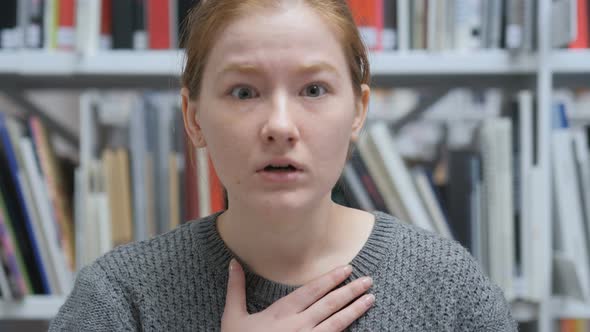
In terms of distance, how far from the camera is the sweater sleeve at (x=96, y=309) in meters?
0.77

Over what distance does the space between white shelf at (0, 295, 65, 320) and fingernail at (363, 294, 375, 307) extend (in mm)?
710

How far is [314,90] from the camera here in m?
0.70

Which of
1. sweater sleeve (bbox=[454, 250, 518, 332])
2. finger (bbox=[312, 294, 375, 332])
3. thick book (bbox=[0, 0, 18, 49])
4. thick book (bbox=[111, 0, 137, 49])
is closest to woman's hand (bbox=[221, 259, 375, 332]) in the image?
finger (bbox=[312, 294, 375, 332])

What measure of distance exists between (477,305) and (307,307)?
23 centimetres

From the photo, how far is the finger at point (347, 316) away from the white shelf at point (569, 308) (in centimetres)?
59

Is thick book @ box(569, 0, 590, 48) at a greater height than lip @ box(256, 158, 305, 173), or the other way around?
thick book @ box(569, 0, 590, 48)

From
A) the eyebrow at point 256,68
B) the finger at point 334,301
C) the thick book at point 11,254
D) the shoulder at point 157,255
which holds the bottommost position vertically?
the thick book at point 11,254

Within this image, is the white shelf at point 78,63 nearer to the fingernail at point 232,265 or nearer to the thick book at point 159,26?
the thick book at point 159,26

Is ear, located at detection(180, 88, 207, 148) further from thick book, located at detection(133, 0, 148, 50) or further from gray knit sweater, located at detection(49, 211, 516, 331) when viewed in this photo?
thick book, located at detection(133, 0, 148, 50)

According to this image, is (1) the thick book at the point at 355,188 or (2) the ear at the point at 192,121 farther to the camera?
(1) the thick book at the point at 355,188

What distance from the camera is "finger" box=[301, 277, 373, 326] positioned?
0.73 metres

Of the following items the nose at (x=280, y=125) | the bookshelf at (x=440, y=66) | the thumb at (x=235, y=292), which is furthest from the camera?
the bookshelf at (x=440, y=66)

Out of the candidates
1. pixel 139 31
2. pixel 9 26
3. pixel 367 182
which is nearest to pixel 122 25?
pixel 139 31

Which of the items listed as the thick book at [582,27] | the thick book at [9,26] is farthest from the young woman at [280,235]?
the thick book at [582,27]
